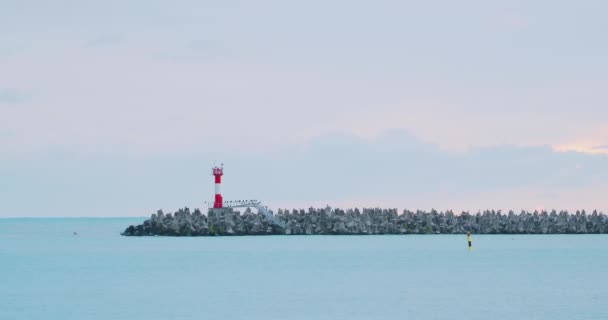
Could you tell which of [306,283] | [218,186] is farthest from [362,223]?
[306,283]

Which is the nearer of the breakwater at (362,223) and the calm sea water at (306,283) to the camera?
the calm sea water at (306,283)

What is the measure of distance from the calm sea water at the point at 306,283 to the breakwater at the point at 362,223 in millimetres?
10581

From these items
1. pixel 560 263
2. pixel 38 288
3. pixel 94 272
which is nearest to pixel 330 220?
pixel 560 263

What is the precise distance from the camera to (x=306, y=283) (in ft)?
142

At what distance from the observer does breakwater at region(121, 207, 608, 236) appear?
8112 cm

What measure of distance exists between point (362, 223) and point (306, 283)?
42412mm

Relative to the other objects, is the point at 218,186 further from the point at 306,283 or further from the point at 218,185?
the point at 306,283

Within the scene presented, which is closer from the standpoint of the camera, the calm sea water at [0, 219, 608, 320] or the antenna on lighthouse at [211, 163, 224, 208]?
the calm sea water at [0, 219, 608, 320]

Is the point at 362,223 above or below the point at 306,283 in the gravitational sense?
above

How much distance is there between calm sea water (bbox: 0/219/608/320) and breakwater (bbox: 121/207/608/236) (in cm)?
1058

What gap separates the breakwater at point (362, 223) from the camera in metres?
81.1

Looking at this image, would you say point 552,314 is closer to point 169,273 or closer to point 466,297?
point 466,297

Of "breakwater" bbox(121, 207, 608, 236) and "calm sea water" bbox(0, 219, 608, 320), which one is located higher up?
"breakwater" bbox(121, 207, 608, 236)

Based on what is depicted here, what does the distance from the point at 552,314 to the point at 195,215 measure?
51.2 meters
